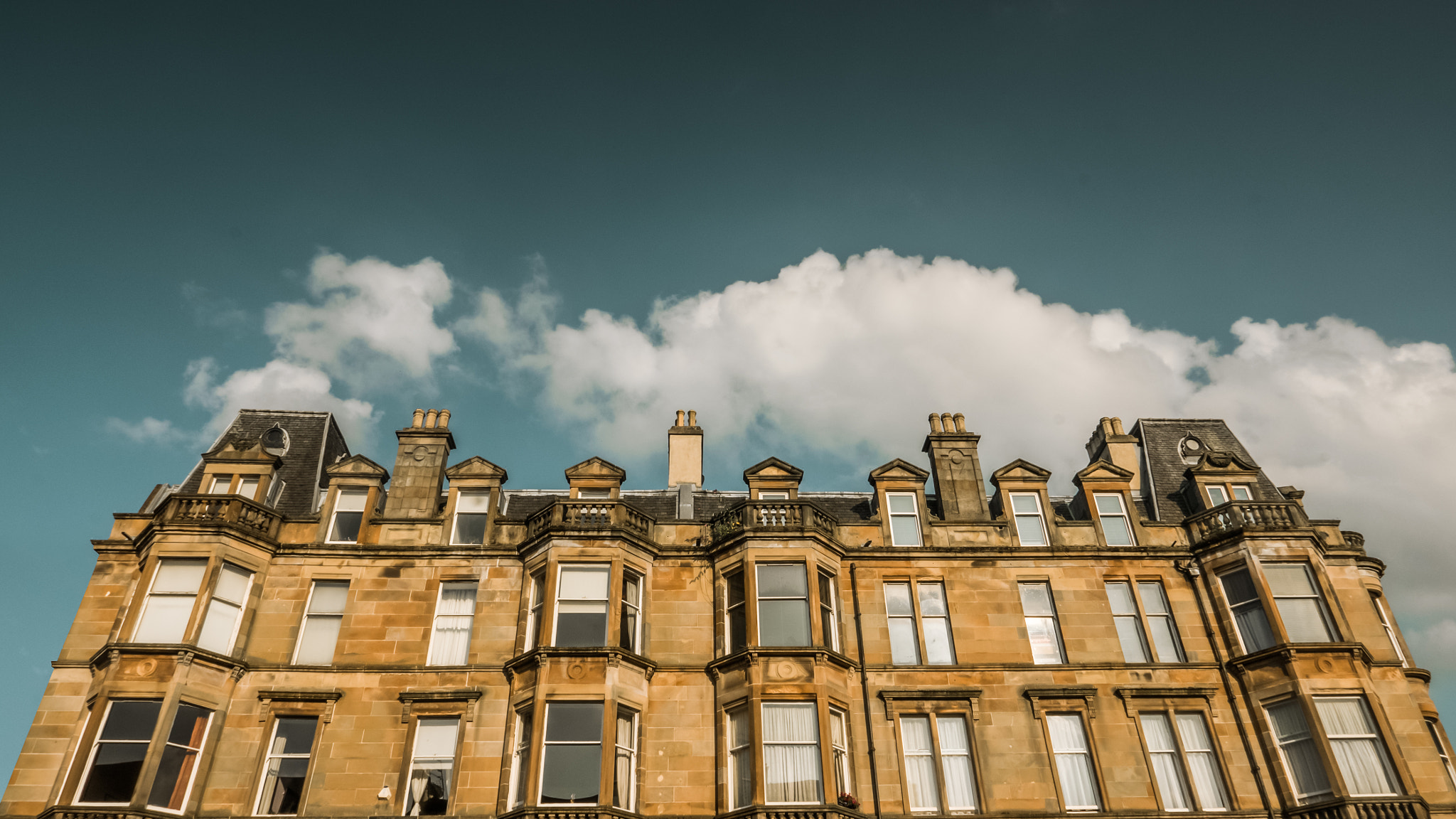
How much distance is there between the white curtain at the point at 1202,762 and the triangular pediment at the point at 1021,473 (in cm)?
767

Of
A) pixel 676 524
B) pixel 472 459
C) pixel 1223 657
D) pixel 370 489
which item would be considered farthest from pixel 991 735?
pixel 370 489

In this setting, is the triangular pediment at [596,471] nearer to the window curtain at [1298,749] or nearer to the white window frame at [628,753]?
the white window frame at [628,753]

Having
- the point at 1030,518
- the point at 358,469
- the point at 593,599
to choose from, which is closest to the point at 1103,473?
the point at 1030,518

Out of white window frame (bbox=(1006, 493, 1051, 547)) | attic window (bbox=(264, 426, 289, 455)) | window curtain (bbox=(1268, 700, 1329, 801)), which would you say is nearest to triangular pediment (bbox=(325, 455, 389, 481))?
attic window (bbox=(264, 426, 289, 455))

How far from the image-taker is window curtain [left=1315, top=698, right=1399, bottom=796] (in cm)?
2169

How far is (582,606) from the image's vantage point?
24.2m

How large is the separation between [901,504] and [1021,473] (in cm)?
393

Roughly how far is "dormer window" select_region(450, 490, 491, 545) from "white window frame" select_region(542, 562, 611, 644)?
10.9ft

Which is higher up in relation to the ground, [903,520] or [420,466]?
[420,466]

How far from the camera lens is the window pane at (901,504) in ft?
90.8

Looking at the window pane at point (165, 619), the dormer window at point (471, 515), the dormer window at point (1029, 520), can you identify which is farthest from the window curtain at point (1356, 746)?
the window pane at point (165, 619)

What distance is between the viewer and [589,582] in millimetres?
24578

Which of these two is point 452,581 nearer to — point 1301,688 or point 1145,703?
point 1145,703

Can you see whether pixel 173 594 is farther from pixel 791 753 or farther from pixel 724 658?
pixel 791 753
